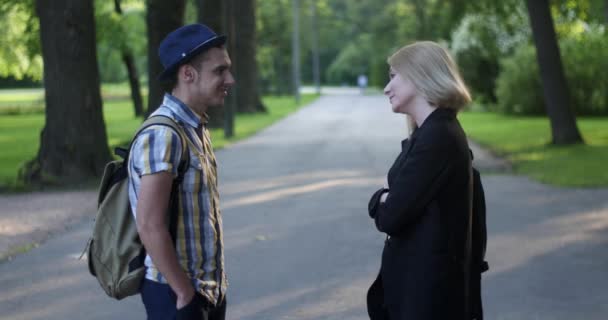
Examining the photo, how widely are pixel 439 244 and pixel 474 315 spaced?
45 cm

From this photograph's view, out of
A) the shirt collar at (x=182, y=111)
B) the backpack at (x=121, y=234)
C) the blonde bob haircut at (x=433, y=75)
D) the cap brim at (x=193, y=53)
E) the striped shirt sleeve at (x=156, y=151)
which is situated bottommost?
the backpack at (x=121, y=234)

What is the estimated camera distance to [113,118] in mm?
39406

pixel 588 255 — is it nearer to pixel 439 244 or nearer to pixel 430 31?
pixel 439 244

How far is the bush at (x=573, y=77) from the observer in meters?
30.6

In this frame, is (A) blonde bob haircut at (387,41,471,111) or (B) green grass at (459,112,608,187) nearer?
(A) blonde bob haircut at (387,41,471,111)

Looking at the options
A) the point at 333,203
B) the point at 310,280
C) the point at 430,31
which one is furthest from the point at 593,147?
→ the point at 430,31

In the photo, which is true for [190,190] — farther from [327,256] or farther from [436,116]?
[327,256]

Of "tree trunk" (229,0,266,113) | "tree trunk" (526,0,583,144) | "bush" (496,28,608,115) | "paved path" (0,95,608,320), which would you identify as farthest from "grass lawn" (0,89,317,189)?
"bush" (496,28,608,115)

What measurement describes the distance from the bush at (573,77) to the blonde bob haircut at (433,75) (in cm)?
2735

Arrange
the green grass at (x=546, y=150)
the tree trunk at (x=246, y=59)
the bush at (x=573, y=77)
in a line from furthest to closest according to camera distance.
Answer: the tree trunk at (x=246, y=59) < the bush at (x=573, y=77) < the green grass at (x=546, y=150)

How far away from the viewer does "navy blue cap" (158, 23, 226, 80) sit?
309cm

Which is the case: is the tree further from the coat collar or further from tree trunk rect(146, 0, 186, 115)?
the coat collar

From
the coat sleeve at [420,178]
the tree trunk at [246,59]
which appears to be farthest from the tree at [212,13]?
the coat sleeve at [420,178]

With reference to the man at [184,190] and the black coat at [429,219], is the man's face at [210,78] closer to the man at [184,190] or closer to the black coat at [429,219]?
the man at [184,190]
